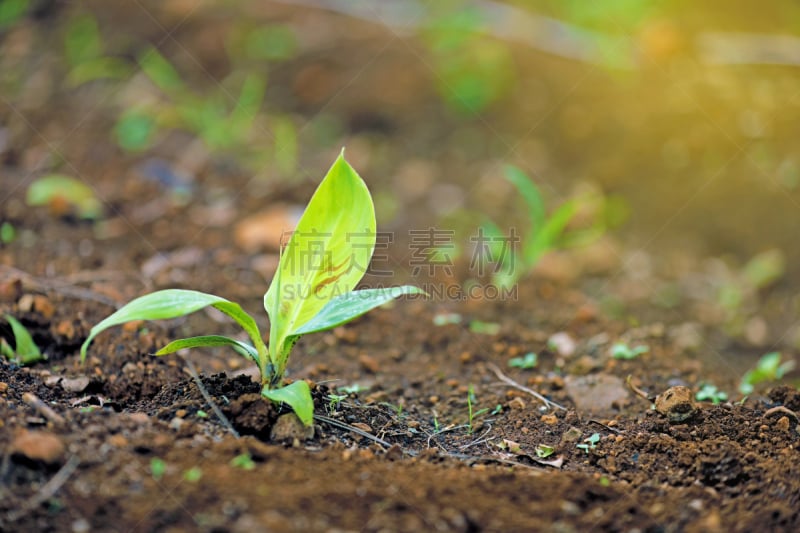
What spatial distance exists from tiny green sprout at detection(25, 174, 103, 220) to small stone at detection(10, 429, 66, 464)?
157 cm

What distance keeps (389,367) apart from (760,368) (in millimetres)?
1040

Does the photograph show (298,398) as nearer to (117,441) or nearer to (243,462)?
(243,462)

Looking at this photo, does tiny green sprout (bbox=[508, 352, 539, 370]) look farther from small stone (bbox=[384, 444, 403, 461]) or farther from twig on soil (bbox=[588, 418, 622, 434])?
small stone (bbox=[384, 444, 403, 461])

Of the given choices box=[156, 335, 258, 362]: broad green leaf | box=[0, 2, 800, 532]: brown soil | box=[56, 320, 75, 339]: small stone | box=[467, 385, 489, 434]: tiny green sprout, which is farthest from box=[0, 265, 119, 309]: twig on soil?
box=[467, 385, 489, 434]: tiny green sprout

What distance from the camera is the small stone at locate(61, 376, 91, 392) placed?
1615 mm

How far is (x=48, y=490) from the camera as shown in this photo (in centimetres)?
116

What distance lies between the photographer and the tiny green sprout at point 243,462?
123 centimetres

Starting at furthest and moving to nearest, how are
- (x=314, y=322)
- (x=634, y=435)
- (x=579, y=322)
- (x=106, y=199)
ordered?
(x=106, y=199) < (x=579, y=322) < (x=634, y=435) < (x=314, y=322)

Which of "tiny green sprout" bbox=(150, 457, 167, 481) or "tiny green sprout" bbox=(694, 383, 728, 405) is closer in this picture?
"tiny green sprout" bbox=(150, 457, 167, 481)

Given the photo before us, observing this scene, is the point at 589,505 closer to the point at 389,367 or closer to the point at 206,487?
the point at 206,487

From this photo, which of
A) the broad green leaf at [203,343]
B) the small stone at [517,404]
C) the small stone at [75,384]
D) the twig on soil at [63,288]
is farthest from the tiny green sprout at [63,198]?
the small stone at [517,404]

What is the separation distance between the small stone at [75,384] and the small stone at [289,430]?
0.53 metres

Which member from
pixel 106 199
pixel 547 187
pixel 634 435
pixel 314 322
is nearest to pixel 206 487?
pixel 314 322

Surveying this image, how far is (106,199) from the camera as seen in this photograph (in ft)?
9.11
